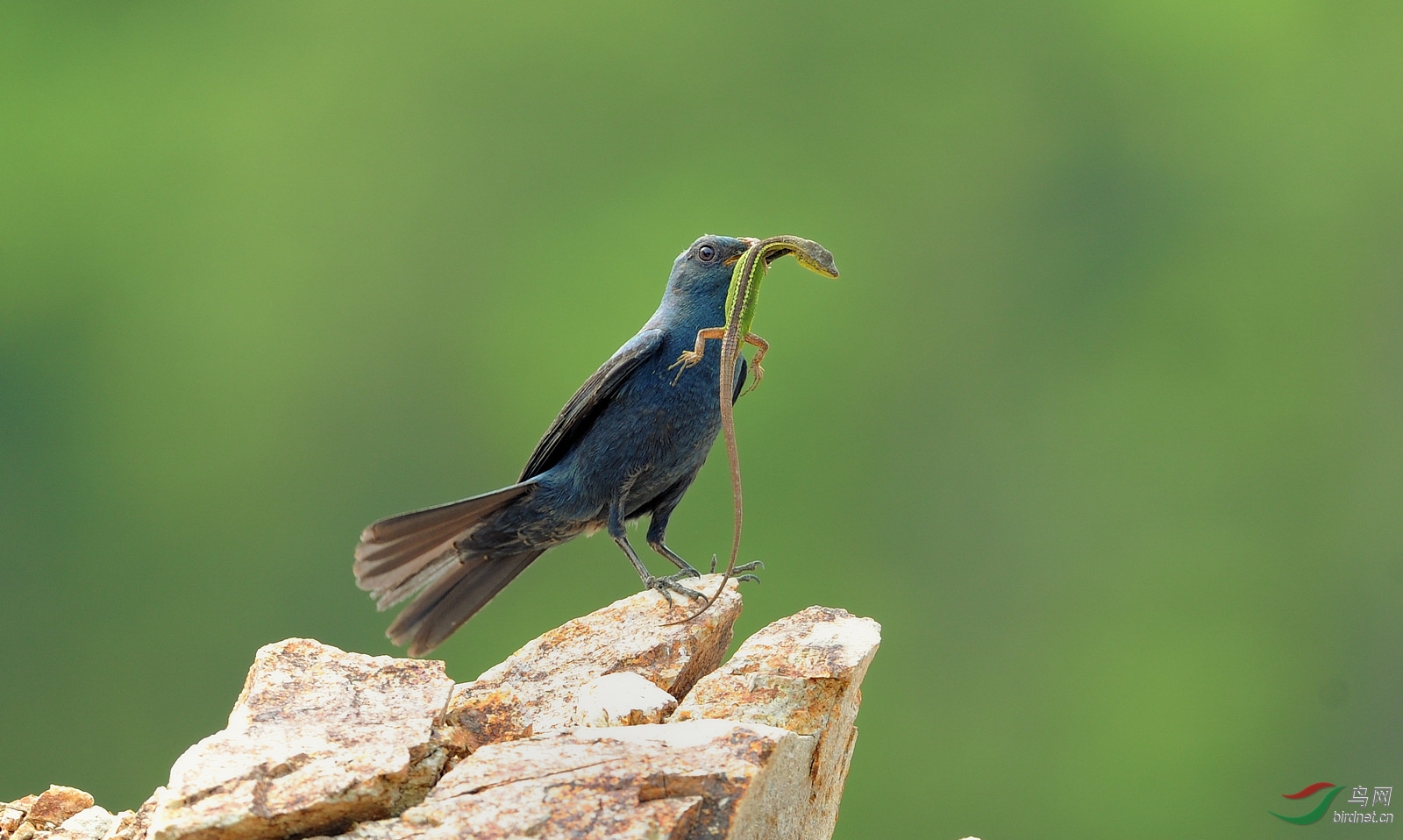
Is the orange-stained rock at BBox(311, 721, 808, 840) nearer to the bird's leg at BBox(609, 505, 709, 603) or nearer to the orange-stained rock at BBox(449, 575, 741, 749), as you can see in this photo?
the orange-stained rock at BBox(449, 575, 741, 749)

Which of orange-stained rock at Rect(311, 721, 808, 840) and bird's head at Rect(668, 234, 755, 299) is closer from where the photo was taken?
orange-stained rock at Rect(311, 721, 808, 840)

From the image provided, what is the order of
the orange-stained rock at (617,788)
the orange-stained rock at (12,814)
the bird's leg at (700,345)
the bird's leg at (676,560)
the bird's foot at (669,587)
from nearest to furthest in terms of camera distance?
the orange-stained rock at (617,788) < the orange-stained rock at (12,814) < the bird's leg at (700,345) < the bird's foot at (669,587) < the bird's leg at (676,560)

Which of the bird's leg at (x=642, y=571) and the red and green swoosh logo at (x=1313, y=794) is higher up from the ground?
the bird's leg at (x=642, y=571)

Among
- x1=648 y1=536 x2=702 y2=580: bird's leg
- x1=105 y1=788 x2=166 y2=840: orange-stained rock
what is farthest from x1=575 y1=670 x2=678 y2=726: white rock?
x1=105 y1=788 x2=166 y2=840: orange-stained rock

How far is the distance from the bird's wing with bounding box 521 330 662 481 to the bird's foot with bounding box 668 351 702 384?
92 mm

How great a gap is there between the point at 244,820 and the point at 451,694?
709 mm

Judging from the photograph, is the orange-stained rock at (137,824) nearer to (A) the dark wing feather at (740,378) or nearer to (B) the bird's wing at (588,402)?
(B) the bird's wing at (588,402)

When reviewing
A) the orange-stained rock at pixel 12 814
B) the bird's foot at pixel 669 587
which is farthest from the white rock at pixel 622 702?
the orange-stained rock at pixel 12 814

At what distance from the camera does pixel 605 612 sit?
11.4 ft

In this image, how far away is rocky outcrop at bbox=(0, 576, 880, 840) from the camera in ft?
7.65

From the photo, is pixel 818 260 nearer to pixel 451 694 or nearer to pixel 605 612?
pixel 605 612

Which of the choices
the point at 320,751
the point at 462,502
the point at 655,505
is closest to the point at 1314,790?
the point at 655,505

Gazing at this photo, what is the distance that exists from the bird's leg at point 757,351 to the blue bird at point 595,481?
4.6 inches

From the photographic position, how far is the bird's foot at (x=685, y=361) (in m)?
3.30
